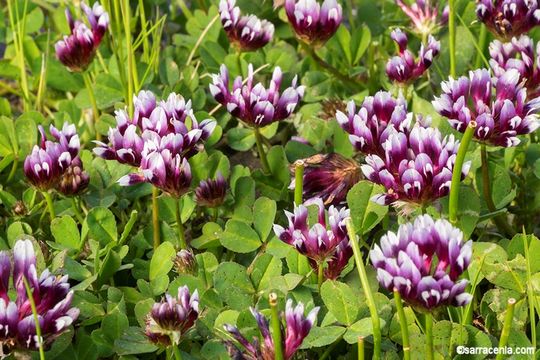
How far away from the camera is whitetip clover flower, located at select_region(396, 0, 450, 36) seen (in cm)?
249

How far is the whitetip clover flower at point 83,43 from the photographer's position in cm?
232

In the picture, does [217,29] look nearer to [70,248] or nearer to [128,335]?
[70,248]

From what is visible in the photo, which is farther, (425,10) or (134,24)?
(134,24)

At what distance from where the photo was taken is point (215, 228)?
6.95 ft

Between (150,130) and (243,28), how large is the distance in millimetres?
583

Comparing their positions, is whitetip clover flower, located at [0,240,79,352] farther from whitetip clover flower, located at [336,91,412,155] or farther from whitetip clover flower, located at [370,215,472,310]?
whitetip clover flower, located at [336,91,412,155]

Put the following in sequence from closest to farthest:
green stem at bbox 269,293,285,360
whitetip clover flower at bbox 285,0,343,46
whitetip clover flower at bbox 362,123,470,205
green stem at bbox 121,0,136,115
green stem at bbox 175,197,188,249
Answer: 1. green stem at bbox 269,293,285,360
2. whitetip clover flower at bbox 362,123,470,205
3. green stem at bbox 175,197,188,249
4. green stem at bbox 121,0,136,115
5. whitetip clover flower at bbox 285,0,343,46

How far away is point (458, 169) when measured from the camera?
1.69 meters

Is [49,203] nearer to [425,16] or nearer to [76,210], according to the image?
[76,210]

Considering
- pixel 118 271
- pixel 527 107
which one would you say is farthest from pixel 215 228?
pixel 527 107

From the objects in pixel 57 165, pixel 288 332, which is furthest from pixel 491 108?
pixel 57 165

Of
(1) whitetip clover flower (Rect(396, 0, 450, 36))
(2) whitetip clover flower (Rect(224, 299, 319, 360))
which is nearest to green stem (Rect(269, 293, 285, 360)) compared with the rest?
(2) whitetip clover flower (Rect(224, 299, 319, 360))

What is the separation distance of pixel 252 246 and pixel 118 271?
0.96ft

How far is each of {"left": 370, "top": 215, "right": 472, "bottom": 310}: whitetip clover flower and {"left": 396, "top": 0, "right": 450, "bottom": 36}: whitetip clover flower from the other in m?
1.03
